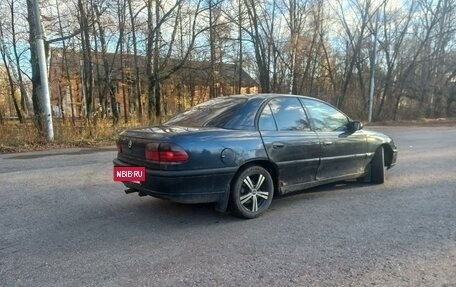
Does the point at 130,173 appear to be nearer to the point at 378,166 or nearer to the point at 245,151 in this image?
the point at 245,151

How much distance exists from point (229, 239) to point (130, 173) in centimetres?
146

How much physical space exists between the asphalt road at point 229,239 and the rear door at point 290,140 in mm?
488

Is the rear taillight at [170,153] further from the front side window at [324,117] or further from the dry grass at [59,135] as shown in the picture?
the dry grass at [59,135]

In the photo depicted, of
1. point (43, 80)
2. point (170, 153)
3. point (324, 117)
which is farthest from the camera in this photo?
point (43, 80)

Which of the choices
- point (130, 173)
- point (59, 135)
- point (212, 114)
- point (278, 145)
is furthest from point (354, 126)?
point (59, 135)

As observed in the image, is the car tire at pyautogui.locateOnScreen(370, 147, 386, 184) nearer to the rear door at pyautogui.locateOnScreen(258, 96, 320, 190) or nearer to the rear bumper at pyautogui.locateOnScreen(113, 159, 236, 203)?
the rear door at pyautogui.locateOnScreen(258, 96, 320, 190)

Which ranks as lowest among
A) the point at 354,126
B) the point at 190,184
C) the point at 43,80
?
the point at 190,184

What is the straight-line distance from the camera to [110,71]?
27.4 metres

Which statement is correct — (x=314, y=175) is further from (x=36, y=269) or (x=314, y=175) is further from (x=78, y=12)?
(x=78, y=12)

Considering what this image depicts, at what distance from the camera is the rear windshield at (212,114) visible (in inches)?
171

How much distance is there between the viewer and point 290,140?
4.58 meters

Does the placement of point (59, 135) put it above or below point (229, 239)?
above

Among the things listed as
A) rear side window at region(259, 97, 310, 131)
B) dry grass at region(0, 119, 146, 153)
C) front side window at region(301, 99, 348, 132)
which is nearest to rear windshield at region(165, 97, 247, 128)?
rear side window at region(259, 97, 310, 131)

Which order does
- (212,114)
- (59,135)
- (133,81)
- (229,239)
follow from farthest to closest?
(133,81) < (59,135) < (212,114) < (229,239)
